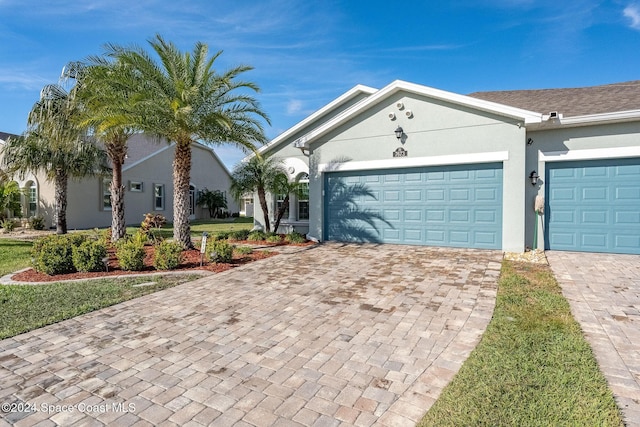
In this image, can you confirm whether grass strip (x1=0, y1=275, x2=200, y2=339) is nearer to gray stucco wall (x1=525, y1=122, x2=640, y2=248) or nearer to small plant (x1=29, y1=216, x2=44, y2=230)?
gray stucco wall (x1=525, y1=122, x2=640, y2=248)

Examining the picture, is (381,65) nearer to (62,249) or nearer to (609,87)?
(609,87)

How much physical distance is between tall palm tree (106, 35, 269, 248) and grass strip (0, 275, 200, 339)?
344 centimetres

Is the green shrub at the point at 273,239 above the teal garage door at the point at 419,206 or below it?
below

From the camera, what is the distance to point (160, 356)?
387cm

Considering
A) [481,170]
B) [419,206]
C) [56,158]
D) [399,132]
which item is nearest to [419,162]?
[399,132]

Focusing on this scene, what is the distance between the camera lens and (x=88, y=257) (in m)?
8.14

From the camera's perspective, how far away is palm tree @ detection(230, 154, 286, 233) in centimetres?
1326

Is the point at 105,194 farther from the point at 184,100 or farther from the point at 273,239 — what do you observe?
the point at 184,100

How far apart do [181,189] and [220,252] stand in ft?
9.34

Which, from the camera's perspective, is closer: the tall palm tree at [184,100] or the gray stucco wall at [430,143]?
the tall palm tree at [184,100]

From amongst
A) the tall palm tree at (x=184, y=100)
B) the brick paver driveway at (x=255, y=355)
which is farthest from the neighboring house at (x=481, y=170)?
the brick paver driveway at (x=255, y=355)

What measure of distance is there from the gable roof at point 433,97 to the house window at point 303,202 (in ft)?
7.59

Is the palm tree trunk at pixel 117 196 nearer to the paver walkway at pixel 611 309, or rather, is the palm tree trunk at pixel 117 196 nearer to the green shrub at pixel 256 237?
the green shrub at pixel 256 237

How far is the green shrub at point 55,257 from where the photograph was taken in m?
7.91
